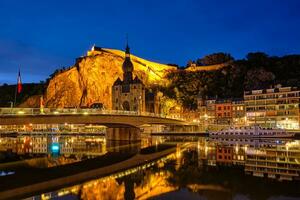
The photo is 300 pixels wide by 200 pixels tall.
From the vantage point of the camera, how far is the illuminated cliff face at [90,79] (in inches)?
6009

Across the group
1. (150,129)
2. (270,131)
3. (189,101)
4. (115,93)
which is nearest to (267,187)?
(270,131)

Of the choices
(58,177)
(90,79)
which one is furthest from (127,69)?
(58,177)

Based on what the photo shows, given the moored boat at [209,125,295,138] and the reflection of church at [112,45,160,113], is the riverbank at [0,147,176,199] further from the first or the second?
the reflection of church at [112,45,160,113]

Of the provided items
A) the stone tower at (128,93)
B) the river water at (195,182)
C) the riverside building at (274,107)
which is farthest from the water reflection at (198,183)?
the stone tower at (128,93)

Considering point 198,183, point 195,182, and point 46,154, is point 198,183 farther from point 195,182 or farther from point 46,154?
point 46,154

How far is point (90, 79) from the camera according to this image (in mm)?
153375

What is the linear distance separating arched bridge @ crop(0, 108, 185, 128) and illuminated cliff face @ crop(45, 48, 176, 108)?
81923 millimetres

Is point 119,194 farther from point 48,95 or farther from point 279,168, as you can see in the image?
point 48,95

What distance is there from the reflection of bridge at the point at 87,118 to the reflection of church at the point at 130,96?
48619mm

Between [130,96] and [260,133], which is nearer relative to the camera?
[260,133]

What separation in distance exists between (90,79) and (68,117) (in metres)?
108

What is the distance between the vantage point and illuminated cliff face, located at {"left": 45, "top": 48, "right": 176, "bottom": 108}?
15262 centimetres

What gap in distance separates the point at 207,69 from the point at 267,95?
62.6 m

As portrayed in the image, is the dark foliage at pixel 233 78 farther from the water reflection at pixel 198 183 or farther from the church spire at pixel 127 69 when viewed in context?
the water reflection at pixel 198 183
